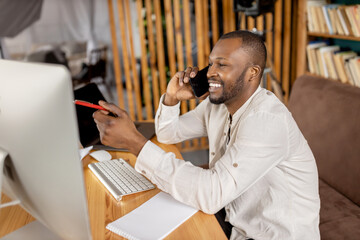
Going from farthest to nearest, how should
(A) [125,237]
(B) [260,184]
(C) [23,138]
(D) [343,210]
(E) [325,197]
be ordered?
1. (E) [325,197]
2. (D) [343,210]
3. (B) [260,184]
4. (A) [125,237]
5. (C) [23,138]

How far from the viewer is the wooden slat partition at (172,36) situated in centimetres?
334

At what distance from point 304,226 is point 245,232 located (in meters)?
0.22

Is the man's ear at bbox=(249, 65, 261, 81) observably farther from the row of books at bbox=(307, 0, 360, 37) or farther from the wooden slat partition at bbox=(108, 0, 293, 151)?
the wooden slat partition at bbox=(108, 0, 293, 151)

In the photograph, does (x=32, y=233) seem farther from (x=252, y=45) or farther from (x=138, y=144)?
(x=252, y=45)

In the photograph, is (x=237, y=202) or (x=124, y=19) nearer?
(x=237, y=202)

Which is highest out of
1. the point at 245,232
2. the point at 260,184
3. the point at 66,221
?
the point at 66,221

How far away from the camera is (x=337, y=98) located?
1.88 metres

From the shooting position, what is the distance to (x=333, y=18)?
9.37ft

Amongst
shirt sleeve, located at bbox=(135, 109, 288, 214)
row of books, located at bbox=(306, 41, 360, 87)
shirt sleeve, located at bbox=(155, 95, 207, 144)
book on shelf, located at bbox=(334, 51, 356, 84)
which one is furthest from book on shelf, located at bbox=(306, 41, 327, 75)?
shirt sleeve, located at bbox=(135, 109, 288, 214)

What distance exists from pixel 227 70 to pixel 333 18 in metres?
1.97

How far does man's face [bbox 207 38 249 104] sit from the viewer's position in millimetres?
1314

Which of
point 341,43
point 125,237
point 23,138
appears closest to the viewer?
point 23,138

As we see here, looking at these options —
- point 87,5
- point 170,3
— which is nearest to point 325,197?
point 170,3

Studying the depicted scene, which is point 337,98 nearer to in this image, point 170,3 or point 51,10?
point 170,3
